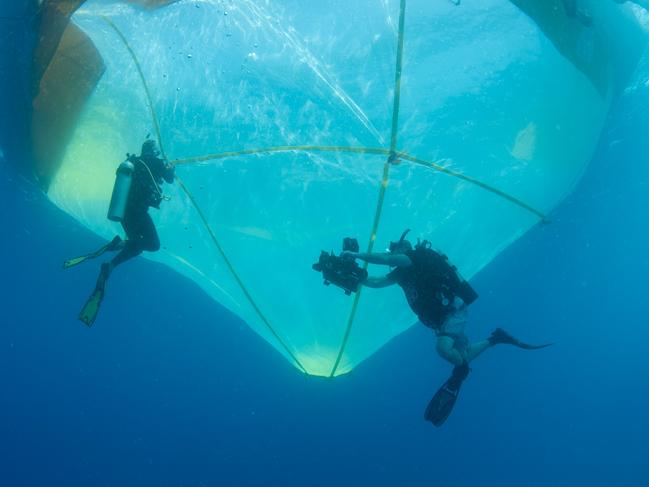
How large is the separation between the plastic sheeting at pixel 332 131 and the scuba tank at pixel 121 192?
1.66 meters

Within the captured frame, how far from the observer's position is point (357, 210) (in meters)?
6.21

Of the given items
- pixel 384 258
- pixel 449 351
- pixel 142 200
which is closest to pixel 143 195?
pixel 142 200

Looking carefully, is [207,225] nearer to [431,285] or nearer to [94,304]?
[94,304]

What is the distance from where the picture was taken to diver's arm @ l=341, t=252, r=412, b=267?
4764 mm

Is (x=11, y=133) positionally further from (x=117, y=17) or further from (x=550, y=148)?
(x=550, y=148)

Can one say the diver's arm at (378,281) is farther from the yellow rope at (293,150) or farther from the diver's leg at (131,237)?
the diver's leg at (131,237)

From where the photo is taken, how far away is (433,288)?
17.3ft

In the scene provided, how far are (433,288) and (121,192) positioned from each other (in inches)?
154

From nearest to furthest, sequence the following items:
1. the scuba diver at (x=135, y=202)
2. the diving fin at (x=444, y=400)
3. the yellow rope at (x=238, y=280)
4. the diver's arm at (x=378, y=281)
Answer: the diving fin at (x=444, y=400), the scuba diver at (x=135, y=202), the diver's arm at (x=378, y=281), the yellow rope at (x=238, y=280)

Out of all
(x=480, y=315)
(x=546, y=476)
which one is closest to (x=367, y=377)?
(x=480, y=315)

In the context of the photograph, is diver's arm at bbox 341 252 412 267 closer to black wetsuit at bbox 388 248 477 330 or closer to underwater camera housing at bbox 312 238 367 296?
underwater camera housing at bbox 312 238 367 296

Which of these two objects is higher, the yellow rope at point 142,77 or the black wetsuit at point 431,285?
the yellow rope at point 142,77

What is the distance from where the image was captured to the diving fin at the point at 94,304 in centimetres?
504

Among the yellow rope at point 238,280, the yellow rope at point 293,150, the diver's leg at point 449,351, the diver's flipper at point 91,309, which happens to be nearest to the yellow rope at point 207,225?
the yellow rope at point 238,280
